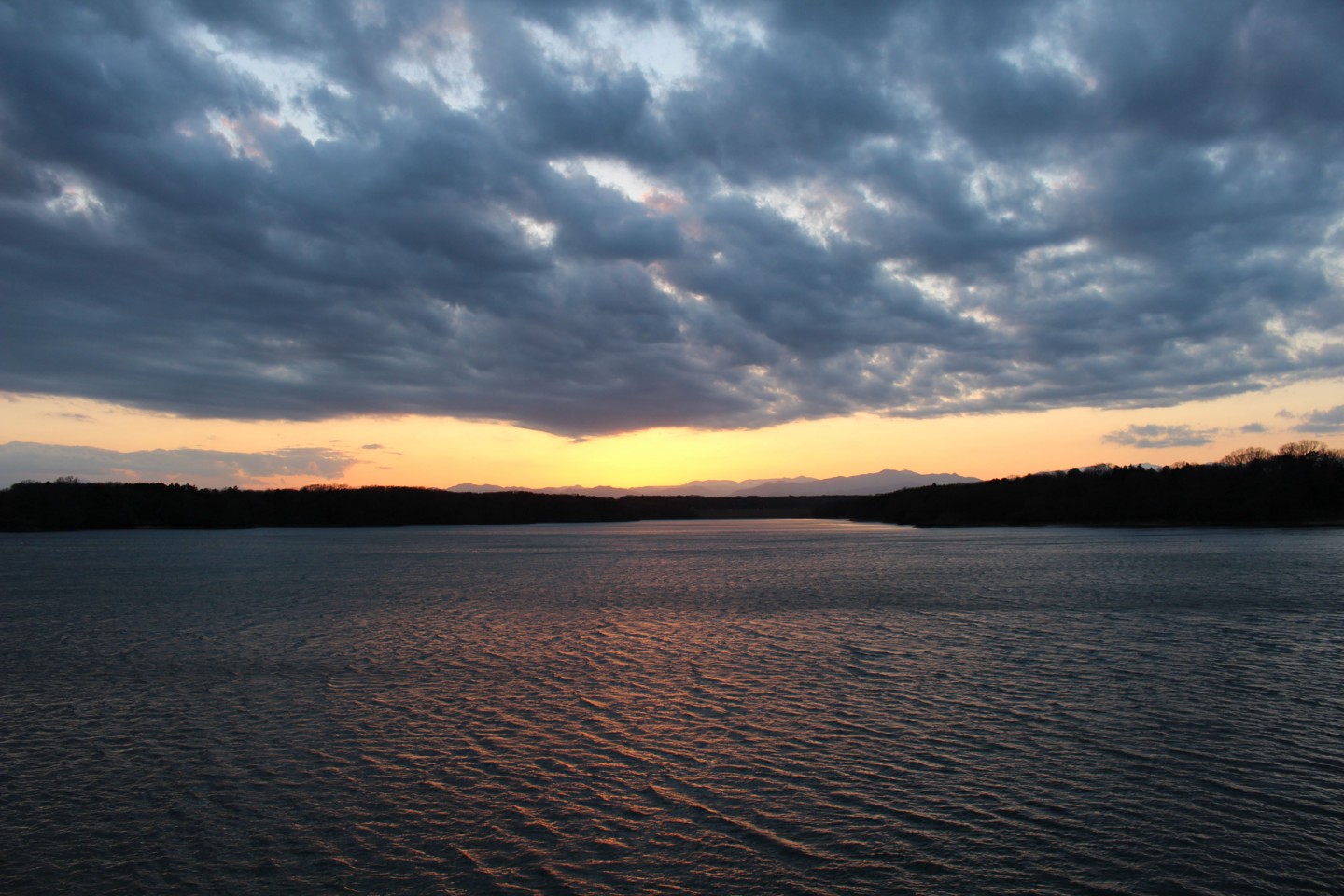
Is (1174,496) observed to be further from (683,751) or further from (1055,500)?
(683,751)

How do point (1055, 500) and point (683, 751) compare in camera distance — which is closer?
point (683, 751)

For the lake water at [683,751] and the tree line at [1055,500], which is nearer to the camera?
the lake water at [683,751]

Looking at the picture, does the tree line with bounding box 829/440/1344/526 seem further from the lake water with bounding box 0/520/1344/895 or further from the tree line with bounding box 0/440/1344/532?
the lake water with bounding box 0/520/1344/895

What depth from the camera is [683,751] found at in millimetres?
14805

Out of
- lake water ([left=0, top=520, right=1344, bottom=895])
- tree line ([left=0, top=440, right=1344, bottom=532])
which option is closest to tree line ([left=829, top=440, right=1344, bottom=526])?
tree line ([left=0, top=440, right=1344, bottom=532])

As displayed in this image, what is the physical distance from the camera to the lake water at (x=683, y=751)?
1022 cm

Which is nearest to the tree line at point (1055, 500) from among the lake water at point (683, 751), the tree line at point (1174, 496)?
the tree line at point (1174, 496)

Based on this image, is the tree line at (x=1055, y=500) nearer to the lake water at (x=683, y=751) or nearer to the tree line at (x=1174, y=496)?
the tree line at (x=1174, y=496)

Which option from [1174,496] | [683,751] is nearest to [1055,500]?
[1174,496]

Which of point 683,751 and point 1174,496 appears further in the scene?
point 1174,496

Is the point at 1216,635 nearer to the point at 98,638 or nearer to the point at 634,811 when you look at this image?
the point at 634,811

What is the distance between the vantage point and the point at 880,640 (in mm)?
26125

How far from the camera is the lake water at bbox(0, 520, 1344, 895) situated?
1022cm

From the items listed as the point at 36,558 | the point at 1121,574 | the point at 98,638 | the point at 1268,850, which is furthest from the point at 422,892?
the point at 36,558
